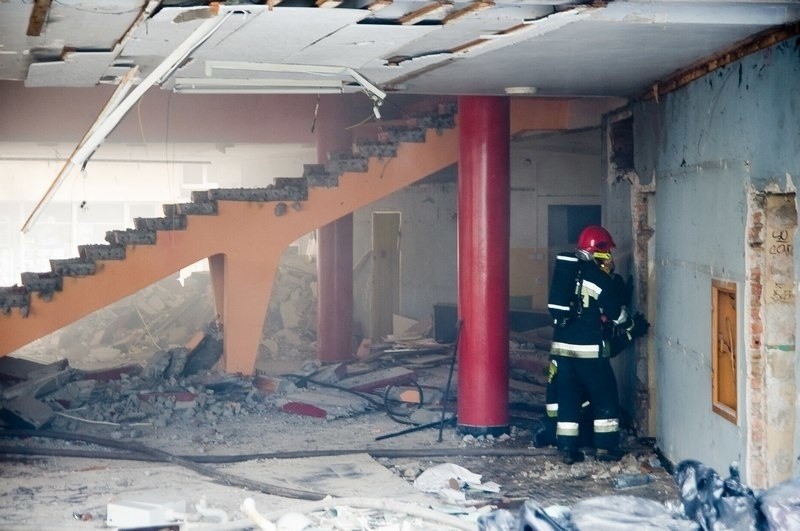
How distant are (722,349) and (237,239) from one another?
282 inches

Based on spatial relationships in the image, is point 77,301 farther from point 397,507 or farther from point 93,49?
point 397,507

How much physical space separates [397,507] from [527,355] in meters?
8.18

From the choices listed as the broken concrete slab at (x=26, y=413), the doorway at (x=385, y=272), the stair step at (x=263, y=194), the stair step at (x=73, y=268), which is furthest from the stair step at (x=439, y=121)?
the doorway at (x=385, y=272)

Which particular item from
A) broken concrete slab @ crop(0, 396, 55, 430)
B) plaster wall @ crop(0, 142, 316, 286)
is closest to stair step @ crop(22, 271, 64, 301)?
broken concrete slab @ crop(0, 396, 55, 430)

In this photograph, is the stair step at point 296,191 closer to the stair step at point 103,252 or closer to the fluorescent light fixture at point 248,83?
the stair step at point 103,252

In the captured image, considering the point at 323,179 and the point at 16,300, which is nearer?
the point at 16,300

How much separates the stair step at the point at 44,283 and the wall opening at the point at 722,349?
8281mm

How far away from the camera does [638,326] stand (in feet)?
29.5

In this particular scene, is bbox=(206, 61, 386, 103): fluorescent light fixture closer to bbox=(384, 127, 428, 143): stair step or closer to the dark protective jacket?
the dark protective jacket

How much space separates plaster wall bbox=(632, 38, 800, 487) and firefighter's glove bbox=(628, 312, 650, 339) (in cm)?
13

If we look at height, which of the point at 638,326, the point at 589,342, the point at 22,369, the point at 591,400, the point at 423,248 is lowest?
the point at 22,369

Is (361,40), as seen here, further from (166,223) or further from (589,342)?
(166,223)

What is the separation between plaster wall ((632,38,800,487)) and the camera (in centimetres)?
622

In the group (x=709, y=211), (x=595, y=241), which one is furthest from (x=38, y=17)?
(x=595, y=241)
